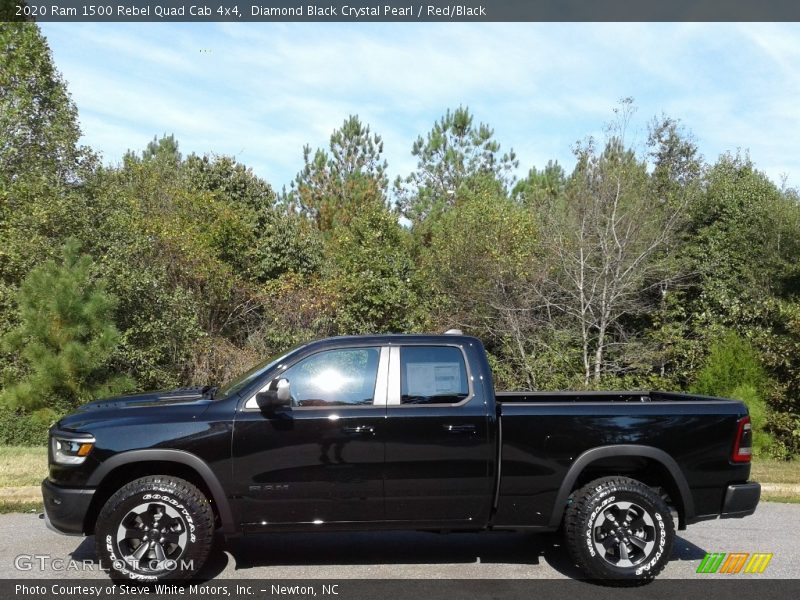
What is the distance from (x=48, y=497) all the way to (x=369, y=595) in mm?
2480

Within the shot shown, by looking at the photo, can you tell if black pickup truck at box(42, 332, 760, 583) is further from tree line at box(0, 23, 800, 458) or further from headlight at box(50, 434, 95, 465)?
tree line at box(0, 23, 800, 458)

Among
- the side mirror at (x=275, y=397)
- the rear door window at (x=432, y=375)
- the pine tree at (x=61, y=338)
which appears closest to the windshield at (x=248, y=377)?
the side mirror at (x=275, y=397)

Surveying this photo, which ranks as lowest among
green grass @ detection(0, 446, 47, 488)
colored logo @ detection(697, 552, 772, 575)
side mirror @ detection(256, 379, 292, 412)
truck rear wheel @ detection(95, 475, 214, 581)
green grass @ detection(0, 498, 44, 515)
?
colored logo @ detection(697, 552, 772, 575)

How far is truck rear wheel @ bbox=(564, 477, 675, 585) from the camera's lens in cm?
574

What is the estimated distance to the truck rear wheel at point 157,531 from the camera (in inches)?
216

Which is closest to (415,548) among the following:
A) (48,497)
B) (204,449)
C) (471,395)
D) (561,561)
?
(561,561)

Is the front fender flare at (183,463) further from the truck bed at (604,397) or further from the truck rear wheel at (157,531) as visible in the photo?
the truck bed at (604,397)

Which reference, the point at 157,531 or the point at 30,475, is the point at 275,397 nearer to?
the point at 157,531

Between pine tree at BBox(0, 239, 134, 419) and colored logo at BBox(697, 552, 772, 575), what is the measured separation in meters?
11.2

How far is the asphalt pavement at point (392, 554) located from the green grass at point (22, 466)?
4.64ft

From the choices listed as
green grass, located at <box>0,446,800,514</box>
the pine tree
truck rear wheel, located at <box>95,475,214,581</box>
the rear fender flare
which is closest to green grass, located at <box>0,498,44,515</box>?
green grass, located at <box>0,446,800,514</box>

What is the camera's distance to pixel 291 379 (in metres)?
5.93

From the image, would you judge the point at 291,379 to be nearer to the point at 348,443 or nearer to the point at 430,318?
the point at 348,443

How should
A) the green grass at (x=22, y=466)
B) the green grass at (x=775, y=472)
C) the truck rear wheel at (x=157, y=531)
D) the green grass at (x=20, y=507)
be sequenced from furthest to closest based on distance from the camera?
the green grass at (x=775, y=472) → the green grass at (x=22, y=466) → the green grass at (x=20, y=507) → the truck rear wheel at (x=157, y=531)
